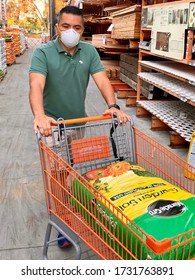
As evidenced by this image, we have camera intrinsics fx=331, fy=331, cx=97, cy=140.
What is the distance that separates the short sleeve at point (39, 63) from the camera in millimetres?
2449

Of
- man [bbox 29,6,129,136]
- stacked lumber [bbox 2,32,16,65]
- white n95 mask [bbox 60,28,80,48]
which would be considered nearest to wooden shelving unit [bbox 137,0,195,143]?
man [bbox 29,6,129,136]

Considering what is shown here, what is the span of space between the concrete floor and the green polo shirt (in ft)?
3.49

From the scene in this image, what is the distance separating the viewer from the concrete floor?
105 inches

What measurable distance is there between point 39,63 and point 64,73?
21cm

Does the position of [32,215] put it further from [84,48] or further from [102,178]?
[84,48]

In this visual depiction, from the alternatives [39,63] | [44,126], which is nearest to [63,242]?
[44,126]

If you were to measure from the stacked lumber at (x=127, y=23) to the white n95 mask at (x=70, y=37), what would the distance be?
4.21 metres

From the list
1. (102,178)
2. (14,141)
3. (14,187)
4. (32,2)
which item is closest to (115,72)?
(14,141)

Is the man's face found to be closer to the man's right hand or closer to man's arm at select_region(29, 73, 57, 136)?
man's arm at select_region(29, 73, 57, 136)

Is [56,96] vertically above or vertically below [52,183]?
above

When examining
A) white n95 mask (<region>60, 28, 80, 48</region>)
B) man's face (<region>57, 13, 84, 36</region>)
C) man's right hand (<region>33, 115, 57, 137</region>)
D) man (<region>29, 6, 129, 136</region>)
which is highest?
man's face (<region>57, 13, 84, 36</region>)

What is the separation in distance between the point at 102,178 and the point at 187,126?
286 centimetres

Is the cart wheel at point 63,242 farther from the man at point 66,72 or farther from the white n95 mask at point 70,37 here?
the white n95 mask at point 70,37

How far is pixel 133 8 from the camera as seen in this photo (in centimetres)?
637
